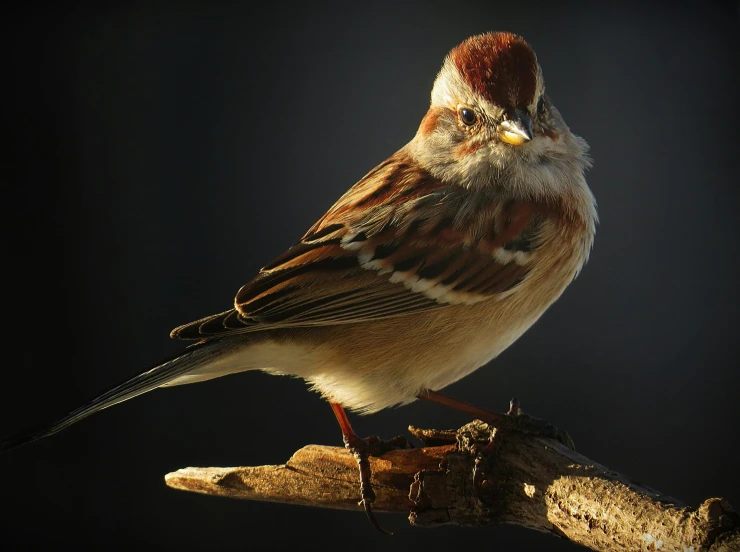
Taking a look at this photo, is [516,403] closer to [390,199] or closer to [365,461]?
[365,461]

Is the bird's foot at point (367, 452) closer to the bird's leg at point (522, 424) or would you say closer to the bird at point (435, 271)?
the bird at point (435, 271)

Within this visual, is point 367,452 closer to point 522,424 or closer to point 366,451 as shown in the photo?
point 366,451

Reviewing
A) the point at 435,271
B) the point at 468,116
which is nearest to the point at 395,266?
the point at 435,271

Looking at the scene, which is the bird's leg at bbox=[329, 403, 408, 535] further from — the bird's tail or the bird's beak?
the bird's beak

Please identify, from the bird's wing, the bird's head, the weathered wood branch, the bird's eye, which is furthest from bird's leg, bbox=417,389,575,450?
the bird's eye

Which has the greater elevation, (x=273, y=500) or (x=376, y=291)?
(x=376, y=291)

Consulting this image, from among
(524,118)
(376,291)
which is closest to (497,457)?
(376,291)
